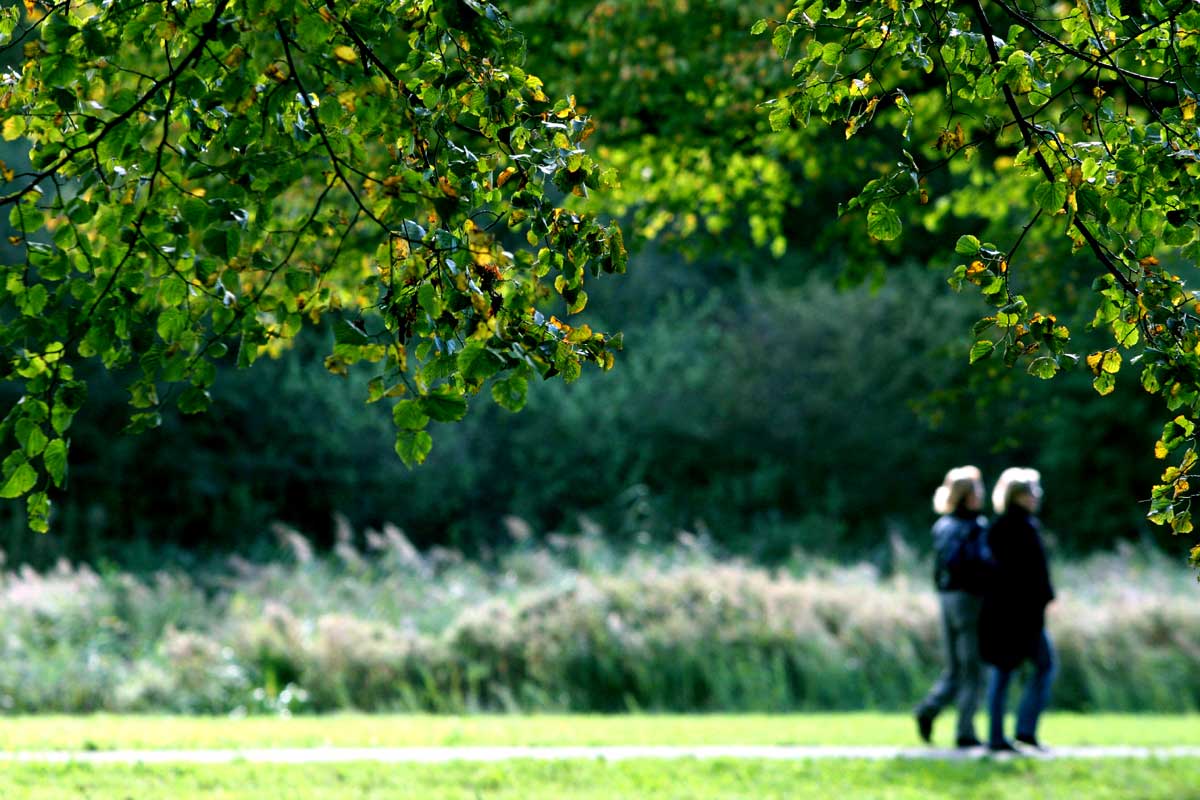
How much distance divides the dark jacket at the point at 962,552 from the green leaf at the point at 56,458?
6.41 metres

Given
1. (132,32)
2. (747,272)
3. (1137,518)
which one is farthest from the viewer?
(747,272)

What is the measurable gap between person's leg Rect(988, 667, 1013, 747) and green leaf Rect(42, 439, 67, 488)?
6819mm

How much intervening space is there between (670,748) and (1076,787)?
2.55 meters

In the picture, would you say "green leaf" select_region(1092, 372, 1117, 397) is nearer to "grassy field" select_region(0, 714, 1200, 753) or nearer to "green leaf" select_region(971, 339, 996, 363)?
"green leaf" select_region(971, 339, 996, 363)

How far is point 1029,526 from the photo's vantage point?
871cm

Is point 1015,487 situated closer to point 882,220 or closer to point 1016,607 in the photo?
point 1016,607

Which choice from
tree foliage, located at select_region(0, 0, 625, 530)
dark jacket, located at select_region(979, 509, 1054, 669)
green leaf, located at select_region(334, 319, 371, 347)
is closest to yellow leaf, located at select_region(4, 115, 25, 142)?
tree foliage, located at select_region(0, 0, 625, 530)

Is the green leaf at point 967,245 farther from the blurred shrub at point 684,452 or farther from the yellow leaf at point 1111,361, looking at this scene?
the blurred shrub at point 684,452

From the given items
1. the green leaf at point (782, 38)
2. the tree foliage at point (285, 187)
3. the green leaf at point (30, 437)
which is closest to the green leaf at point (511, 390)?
the tree foliage at point (285, 187)

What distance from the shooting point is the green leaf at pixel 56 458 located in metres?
3.28

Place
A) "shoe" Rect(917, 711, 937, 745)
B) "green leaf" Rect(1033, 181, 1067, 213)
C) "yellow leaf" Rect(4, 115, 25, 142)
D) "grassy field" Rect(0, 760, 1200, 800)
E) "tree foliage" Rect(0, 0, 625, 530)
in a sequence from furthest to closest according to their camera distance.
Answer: "shoe" Rect(917, 711, 937, 745), "grassy field" Rect(0, 760, 1200, 800), "yellow leaf" Rect(4, 115, 25, 142), "tree foliage" Rect(0, 0, 625, 530), "green leaf" Rect(1033, 181, 1067, 213)

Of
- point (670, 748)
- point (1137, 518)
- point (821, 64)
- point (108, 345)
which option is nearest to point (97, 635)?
point (670, 748)

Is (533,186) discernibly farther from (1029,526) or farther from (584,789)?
(1029,526)

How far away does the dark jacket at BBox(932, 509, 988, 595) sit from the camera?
8805 mm
